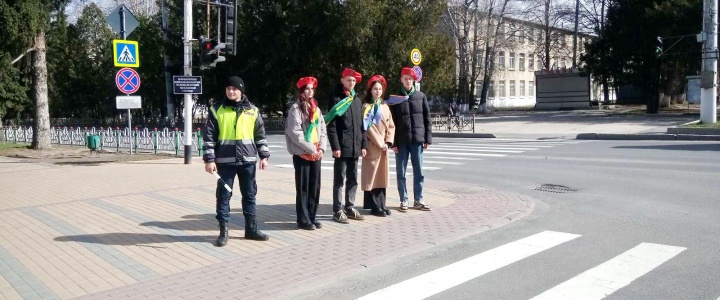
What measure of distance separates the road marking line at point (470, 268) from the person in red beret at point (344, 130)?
2.14 metres

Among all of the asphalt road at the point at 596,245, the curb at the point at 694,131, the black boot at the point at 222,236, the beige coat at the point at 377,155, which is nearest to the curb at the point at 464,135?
the curb at the point at 694,131

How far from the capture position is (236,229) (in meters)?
7.77

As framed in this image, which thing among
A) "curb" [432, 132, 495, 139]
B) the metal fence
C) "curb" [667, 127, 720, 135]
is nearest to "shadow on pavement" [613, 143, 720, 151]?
"curb" [667, 127, 720, 135]

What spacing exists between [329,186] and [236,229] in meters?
4.04

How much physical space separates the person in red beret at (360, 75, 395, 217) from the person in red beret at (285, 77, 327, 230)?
88cm

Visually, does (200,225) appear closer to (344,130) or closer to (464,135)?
(344,130)

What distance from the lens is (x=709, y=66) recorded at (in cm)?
2611

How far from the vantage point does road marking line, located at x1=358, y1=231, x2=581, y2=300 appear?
17.9 ft

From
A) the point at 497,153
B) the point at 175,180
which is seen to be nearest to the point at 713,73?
the point at 497,153

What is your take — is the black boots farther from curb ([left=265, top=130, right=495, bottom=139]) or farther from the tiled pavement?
curb ([left=265, top=130, right=495, bottom=139])

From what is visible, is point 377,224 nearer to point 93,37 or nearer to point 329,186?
point 329,186

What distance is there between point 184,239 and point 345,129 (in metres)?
2.26

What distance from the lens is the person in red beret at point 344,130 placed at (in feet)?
25.7

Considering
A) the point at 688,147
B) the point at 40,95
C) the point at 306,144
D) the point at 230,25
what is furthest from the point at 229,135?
the point at 40,95
